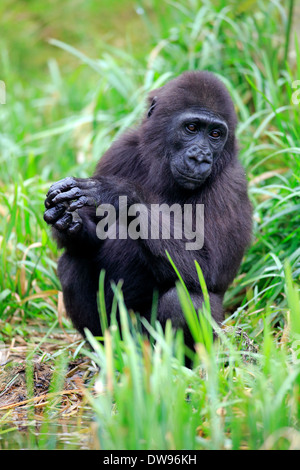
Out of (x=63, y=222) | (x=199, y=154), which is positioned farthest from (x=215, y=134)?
(x=63, y=222)

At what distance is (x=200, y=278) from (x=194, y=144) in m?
1.31

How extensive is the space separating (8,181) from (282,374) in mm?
4634

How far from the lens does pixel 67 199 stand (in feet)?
13.4

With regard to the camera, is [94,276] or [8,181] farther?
[8,181]

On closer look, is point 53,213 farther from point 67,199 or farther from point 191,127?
point 191,127

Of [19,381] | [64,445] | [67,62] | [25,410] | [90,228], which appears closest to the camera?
[64,445]

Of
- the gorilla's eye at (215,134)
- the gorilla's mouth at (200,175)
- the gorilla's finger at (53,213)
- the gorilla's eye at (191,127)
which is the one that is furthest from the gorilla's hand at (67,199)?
the gorilla's eye at (215,134)

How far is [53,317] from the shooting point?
5.31 m

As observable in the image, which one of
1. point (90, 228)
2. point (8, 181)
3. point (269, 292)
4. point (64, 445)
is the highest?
point (8, 181)

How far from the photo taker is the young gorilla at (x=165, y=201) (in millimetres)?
4141

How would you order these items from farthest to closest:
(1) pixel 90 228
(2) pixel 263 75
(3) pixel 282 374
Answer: (2) pixel 263 75 → (1) pixel 90 228 → (3) pixel 282 374

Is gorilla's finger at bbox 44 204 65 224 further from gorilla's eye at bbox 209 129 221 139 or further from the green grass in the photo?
gorilla's eye at bbox 209 129 221 139

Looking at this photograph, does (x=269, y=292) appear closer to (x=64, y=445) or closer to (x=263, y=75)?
(x=64, y=445)

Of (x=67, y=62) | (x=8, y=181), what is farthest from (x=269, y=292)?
(x=67, y=62)
